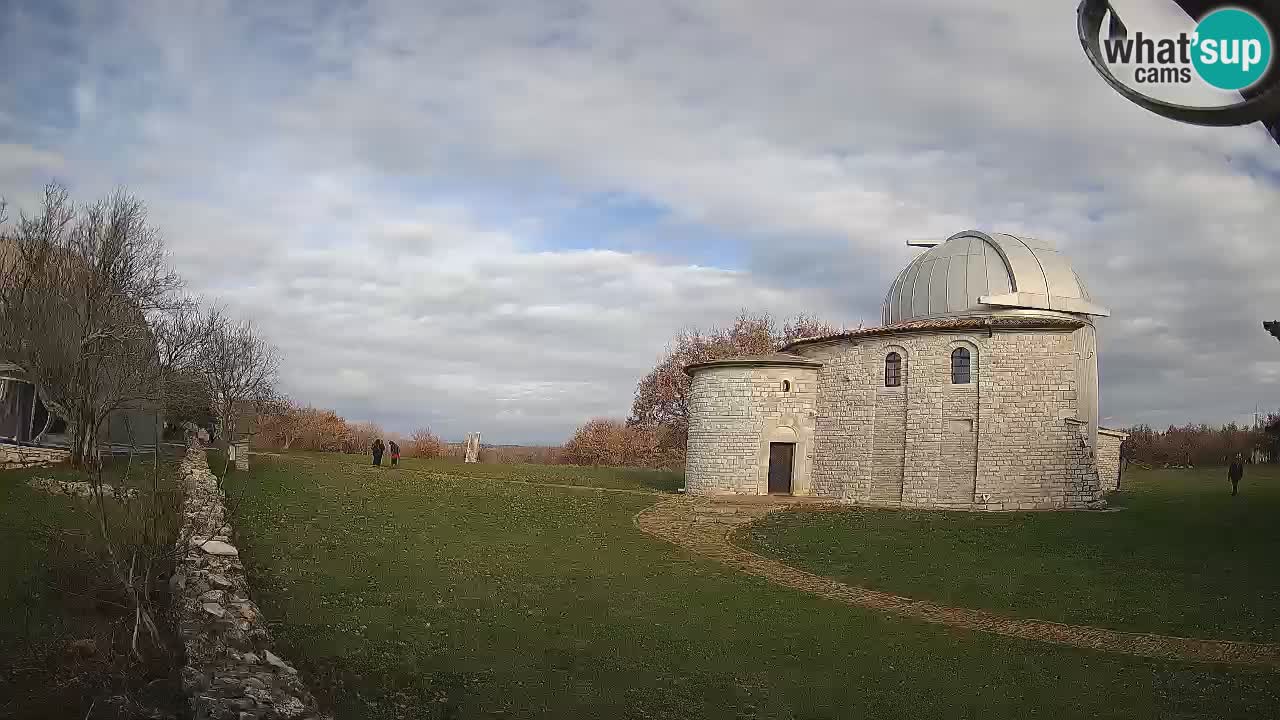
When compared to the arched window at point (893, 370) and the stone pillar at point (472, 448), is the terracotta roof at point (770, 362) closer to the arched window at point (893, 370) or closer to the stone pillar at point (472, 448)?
the arched window at point (893, 370)

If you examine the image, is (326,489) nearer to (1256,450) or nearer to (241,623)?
(241,623)

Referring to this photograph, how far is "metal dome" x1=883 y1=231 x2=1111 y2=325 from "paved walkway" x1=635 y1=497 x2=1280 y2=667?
1111 centimetres

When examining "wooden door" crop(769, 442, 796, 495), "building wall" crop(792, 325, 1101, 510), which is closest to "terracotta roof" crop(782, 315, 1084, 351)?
"building wall" crop(792, 325, 1101, 510)

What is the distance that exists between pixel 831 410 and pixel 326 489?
15.9 meters

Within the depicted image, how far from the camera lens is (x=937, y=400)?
24.9m

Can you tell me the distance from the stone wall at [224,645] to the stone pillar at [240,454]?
15.4 meters

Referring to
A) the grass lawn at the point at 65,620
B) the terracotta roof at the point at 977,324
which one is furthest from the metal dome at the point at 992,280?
the grass lawn at the point at 65,620

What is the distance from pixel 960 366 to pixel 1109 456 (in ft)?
38.4

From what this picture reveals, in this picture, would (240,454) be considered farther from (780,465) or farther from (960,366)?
(960,366)

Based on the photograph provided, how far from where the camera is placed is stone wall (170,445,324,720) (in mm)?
6004

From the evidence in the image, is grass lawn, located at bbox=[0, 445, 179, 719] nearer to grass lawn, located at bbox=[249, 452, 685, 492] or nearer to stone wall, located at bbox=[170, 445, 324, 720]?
stone wall, located at bbox=[170, 445, 324, 720]

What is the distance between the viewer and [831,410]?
1073 inches

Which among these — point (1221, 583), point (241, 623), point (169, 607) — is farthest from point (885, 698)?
point (1221, 583)

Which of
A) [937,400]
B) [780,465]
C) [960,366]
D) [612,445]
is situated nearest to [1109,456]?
[960,366]
